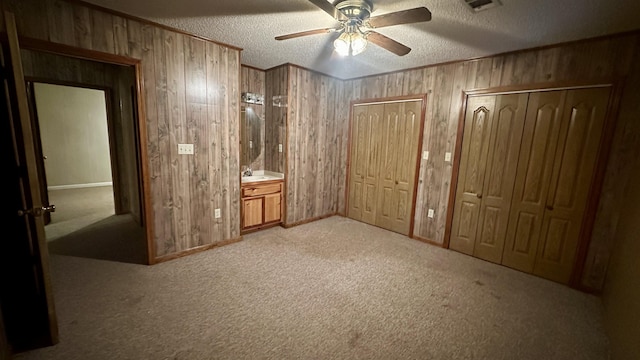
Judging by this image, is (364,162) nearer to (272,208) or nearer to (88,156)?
(272,208)

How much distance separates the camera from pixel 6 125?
5.05 ft

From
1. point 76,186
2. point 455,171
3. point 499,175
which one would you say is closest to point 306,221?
point 455,171

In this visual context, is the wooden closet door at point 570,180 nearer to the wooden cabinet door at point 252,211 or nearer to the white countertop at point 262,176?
the white countertop at point 262,176

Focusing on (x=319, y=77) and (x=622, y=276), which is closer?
(x=622, y=276)

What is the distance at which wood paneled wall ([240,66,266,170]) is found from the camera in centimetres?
385

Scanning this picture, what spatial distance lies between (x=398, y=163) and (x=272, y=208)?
2033 millimetres

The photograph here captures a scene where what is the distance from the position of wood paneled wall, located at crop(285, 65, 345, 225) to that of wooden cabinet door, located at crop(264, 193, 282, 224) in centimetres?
15

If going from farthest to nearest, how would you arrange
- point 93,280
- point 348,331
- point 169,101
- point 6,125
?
point 169,101 → point 93,280 → point 348,331 → point 6,125

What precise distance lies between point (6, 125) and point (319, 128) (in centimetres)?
327

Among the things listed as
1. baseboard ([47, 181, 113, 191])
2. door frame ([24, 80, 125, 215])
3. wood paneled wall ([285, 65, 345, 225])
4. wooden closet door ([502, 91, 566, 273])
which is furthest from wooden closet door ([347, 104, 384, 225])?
baseboard ([47, 181, 113, 191])

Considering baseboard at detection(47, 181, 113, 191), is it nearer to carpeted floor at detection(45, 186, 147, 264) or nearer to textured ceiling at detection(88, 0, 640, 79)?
carpeted floor at detection(45, 186, 147, 264)

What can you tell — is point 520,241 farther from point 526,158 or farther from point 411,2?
point 411,2

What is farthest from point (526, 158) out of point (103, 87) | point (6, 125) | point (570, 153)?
point (103, 87)

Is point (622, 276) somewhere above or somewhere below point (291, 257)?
above
